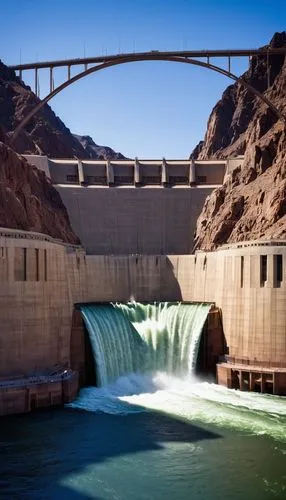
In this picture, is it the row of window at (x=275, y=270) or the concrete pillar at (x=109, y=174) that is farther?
the concrete pillar at (x=109, y=174)

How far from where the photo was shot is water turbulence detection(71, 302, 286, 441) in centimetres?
3406

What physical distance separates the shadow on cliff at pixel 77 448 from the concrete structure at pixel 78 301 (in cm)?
354

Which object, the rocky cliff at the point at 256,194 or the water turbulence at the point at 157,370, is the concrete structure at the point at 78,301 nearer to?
the water turbulence at the point at 157,370

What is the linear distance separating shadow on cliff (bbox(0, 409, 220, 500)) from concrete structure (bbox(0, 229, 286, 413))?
354 cm

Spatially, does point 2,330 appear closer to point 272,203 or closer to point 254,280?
point 254,280

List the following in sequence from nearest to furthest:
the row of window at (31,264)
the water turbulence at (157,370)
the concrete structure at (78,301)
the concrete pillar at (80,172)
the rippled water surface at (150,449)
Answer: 1. the rippled water surface at (150,449)
2. the water turbulence at (157,370)
3. the concrete structure at (78,301)
4. the row of window at (31,264)
5. the concrete pillar at (80,172)

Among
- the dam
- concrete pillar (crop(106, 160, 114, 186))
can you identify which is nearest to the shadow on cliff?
the dam

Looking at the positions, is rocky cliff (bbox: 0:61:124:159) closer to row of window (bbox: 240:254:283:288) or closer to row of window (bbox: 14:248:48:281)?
row of window (bbox: 14:248:48:281)

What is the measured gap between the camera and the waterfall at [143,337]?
40312mm

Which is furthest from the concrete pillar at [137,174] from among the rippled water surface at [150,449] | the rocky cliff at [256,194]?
the rippled water surface at [150,449]

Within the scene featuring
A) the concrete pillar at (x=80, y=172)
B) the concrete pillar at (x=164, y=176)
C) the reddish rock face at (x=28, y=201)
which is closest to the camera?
the reddish rock face at (x=28, y=201)

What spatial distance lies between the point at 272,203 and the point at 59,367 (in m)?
30.7

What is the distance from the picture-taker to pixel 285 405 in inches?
1367

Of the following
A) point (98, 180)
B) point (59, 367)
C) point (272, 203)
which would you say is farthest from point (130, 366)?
point (98, 180)
